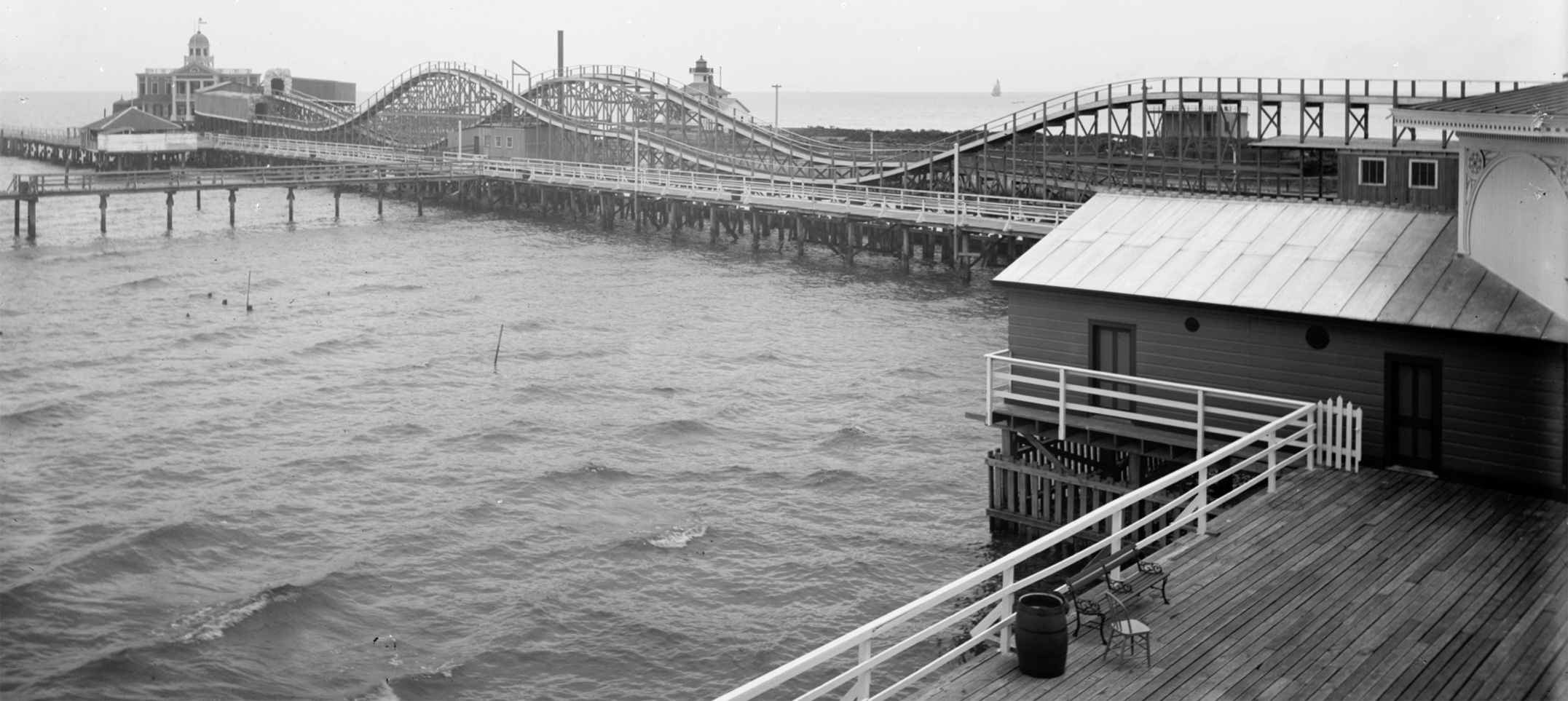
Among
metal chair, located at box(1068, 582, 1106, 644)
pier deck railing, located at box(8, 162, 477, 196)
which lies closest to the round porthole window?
metal chair, located at box(1068, 582, 1106, 644)

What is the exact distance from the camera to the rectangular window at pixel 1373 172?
71.5ft

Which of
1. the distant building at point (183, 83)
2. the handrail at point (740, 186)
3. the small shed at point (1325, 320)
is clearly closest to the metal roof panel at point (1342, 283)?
the small shed at point (1325, 320)

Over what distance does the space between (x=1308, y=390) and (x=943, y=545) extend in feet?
22.1

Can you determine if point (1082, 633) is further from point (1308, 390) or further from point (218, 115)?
point (218, 115)

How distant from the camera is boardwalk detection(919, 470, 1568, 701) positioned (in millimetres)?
11617

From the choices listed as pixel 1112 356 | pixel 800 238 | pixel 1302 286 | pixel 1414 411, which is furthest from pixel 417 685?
pixel 800 238

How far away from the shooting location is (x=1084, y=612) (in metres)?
12.9

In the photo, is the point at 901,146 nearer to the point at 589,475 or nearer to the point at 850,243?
the point at 850,243

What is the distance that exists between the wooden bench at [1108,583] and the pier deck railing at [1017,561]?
19cm

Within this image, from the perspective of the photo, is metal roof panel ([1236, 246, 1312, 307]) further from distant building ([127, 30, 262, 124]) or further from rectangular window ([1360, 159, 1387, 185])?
distant building ([127, 30, 262, 124])

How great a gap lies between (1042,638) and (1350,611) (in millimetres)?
3278

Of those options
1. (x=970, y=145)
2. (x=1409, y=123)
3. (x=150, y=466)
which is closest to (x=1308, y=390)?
(x=1409, y=123)

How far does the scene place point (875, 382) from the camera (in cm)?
3741

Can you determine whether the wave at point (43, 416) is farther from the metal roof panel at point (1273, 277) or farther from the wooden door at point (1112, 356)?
the metal roof panel at point (1273, 277)
